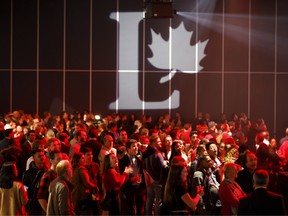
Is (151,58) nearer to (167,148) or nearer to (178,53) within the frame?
(178,53)

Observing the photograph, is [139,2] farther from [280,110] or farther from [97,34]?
[280,110]

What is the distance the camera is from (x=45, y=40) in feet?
70.7

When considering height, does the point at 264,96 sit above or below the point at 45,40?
below

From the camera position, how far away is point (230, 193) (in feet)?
21.7

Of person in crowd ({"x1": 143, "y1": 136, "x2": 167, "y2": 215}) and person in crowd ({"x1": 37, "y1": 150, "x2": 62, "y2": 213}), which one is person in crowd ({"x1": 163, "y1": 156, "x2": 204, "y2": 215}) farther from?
person in crowd ({"x1": 143, "y1": 136, "x2": 167, "y2": 215})

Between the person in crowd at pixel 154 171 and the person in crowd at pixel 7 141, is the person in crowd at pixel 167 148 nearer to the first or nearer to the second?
the person in crowd at pixel 154 171

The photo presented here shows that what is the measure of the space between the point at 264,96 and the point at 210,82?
218 cm

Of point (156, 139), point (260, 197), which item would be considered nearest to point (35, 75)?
point (156, 139)

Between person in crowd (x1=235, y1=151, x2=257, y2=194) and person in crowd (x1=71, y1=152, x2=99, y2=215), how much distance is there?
5.99 feet

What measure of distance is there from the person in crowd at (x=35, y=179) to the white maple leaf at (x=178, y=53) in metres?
14.8

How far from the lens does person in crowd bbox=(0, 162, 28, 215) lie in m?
6.69

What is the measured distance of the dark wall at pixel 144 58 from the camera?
21.5 m

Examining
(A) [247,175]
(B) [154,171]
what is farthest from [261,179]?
(B) [154,171]

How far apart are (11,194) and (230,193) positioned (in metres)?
2.51
